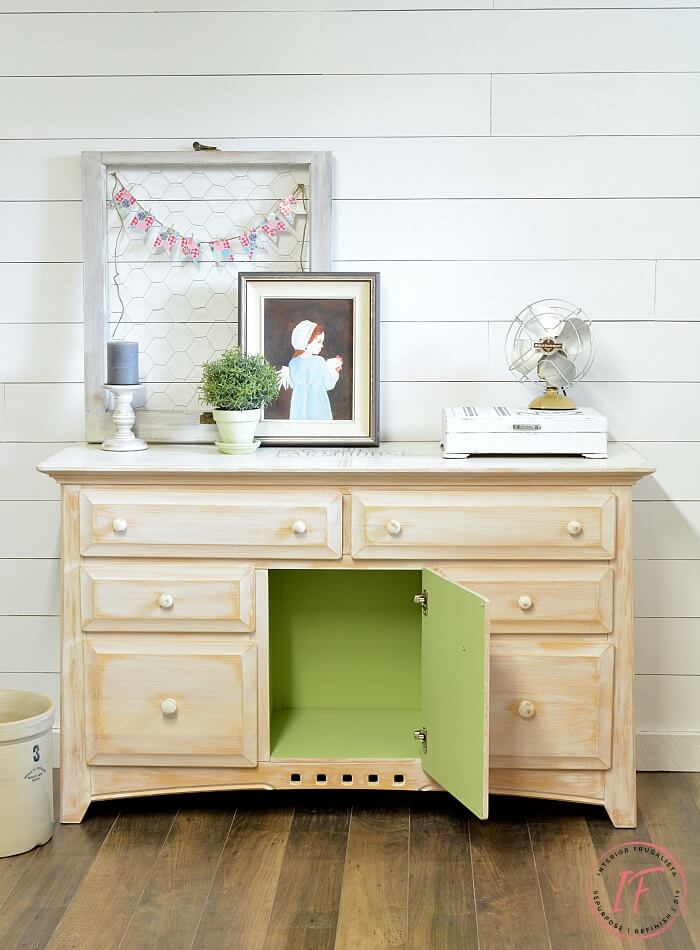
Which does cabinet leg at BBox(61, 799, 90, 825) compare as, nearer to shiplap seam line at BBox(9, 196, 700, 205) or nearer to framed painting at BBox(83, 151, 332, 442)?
framed painting at BBox(83, 151, 332, 442)

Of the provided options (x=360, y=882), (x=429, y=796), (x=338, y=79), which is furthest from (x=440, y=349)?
(x=360, y=882)

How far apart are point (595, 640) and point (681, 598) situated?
53 cm

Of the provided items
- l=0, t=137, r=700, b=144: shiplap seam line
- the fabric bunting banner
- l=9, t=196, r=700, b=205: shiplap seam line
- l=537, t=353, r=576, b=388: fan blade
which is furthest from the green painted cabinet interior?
l=0, t=137, r=700, b=144: shiplap seam line

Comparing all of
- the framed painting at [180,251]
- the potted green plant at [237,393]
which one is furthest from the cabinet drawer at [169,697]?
the framed painting at [180,251]

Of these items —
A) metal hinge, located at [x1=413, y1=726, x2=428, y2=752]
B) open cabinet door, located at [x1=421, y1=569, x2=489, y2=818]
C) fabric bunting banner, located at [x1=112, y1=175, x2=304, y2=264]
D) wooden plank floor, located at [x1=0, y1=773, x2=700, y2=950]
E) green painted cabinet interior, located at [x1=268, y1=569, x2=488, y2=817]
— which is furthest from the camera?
green painted cabinet interior, located at [x1=268, y1=569, x2=488, y2=817]

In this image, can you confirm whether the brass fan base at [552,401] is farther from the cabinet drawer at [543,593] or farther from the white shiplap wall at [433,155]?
the cabinet drawer at [543,593]

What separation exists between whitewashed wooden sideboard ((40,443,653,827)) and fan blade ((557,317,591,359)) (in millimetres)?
336

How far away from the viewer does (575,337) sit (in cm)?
262

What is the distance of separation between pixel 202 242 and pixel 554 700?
145 centimetres

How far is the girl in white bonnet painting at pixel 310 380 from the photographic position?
268cm

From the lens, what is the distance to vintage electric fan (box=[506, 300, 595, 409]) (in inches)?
102

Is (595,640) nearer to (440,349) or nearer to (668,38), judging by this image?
(440,349)

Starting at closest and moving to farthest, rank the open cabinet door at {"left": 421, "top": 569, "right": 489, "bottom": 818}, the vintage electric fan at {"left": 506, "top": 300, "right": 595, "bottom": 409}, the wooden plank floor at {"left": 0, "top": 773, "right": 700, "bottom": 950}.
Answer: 1. the wooden plank floor at {"left": 0, "top": 773, "right": 700, "bottom": 950}
2. the open cabinet door at {"left": 421, "top": 569, "right": 489, "bottom": 818}
3. the vintage electric fan at {"left": 506, "top": 300, "right": 595, "bottom": 409}

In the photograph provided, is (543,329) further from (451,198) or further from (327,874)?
(327,874)
